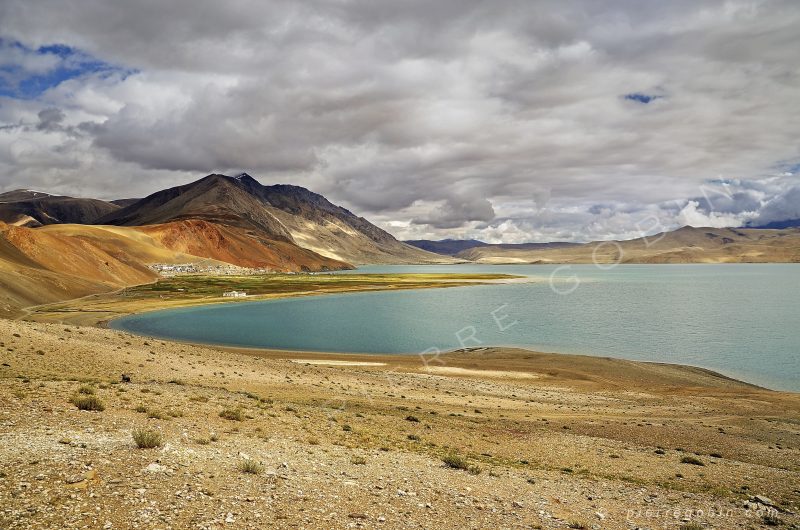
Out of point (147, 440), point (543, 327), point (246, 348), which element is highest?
point (147, 440)

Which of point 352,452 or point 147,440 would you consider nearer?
point 147,440

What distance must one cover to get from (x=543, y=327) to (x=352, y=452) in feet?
214

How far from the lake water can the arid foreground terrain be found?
76.7 feet

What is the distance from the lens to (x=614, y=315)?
88.4m

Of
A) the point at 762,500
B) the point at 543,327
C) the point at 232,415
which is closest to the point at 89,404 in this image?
the point at 232,415

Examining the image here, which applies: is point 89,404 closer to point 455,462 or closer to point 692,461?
point 455,462

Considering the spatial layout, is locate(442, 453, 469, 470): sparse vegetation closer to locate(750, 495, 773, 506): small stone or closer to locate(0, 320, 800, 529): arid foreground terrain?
locate(0, 320, 800, 529): arid foreground terrain

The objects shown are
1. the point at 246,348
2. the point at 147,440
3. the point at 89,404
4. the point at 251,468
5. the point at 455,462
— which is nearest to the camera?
the point at 251,468

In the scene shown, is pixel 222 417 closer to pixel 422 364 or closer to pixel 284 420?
pixel 284 420

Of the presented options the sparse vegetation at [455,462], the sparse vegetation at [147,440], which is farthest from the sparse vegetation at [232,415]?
the sparse vegetation at [455,462]

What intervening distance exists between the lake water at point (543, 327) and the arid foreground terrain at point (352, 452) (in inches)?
920

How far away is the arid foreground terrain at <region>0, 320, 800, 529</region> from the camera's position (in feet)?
34.1

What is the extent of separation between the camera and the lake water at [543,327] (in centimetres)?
5581

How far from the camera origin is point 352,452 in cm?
1614
